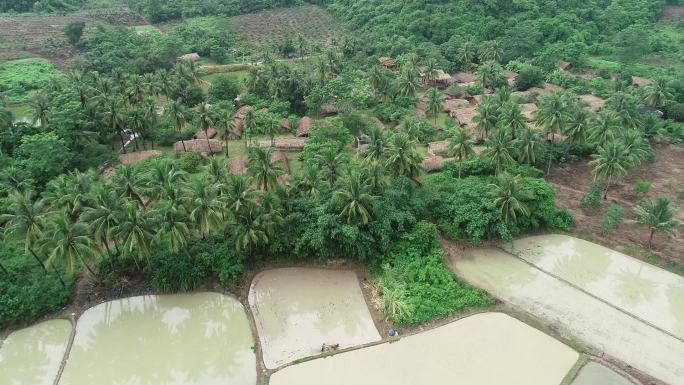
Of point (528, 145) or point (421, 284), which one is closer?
point (421, 284)

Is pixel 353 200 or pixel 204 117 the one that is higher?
pixel 204 117

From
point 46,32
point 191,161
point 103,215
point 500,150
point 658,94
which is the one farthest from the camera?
point 46,32

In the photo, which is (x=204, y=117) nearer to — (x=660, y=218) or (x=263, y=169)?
(x=263, y=169)

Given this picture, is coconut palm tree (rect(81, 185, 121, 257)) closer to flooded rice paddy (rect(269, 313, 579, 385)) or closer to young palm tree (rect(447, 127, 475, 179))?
flooded rice paddy (rect(269, 313, 579, 385))

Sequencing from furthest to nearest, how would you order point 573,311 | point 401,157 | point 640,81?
point 640,81 → point 401,157 → point 573,311

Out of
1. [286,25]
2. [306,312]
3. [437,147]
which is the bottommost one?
[306,312]

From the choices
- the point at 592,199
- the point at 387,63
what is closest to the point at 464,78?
the point at 387,63

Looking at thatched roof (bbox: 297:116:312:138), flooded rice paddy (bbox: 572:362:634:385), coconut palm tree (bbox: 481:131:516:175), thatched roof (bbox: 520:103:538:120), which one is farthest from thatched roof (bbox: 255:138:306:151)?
flooded rice paddy (bbox: 572:362:634:385)
